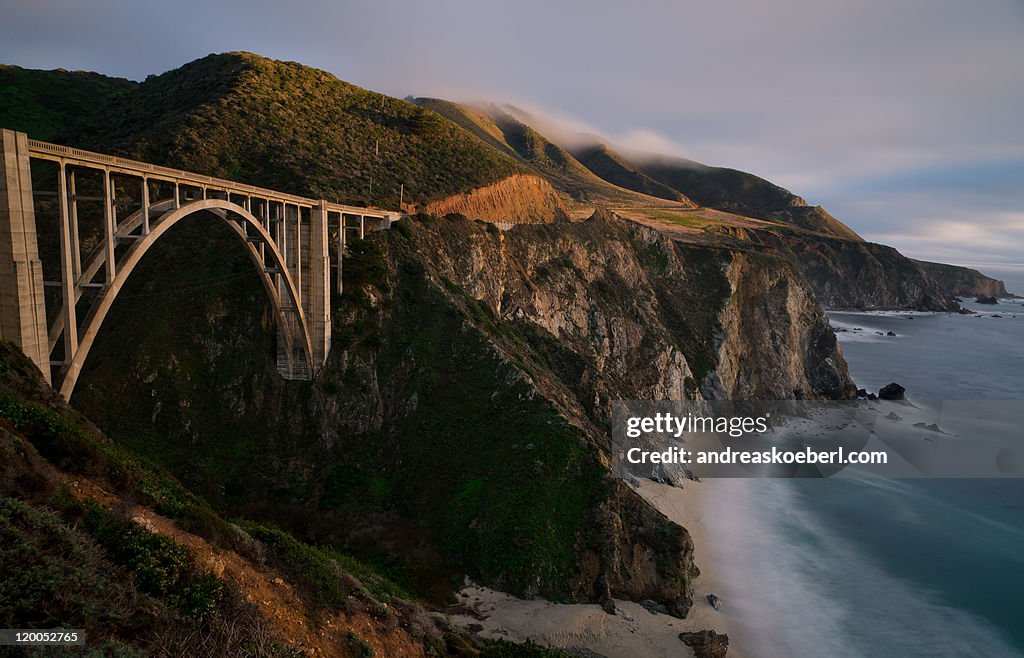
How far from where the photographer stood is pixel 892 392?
69188 millimetres

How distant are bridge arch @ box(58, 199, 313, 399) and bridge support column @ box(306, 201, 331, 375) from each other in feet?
2.30

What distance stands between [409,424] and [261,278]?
12.1m

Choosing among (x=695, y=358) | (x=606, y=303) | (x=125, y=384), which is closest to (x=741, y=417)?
(x=695, y=358)

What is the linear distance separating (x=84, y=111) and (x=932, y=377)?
129 meters

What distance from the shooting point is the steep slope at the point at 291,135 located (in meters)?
46.2

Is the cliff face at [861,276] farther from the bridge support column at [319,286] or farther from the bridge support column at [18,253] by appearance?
the bridge support column at [18,253]

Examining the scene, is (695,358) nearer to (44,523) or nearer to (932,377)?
(932,377)

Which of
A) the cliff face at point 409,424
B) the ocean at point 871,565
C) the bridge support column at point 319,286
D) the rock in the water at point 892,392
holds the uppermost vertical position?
the bridge support column at point 319,286

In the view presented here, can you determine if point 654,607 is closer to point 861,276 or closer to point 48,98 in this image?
point 48,98

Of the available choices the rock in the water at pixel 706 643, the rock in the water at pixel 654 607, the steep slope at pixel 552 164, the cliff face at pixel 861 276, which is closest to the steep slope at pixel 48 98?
the steep slope at pixel 552 164

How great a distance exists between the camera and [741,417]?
60.7m

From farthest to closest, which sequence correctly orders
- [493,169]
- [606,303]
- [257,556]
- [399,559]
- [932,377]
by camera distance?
[932,377] < [493,169] < [606,303] < [399,559] < [257,556]

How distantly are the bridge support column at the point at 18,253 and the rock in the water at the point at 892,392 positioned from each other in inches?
3250

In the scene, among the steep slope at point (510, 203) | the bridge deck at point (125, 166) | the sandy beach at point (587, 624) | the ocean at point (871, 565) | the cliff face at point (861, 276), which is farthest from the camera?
the cliff face at point (861, 276)
